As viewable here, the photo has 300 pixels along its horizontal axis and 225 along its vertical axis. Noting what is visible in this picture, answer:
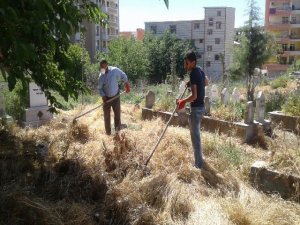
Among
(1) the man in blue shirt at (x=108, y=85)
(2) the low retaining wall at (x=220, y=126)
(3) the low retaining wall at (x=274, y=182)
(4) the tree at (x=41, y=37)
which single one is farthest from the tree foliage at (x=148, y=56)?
(4) the tree at (x=41, y=37)

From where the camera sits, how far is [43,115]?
1043 cm

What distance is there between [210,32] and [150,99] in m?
49.2

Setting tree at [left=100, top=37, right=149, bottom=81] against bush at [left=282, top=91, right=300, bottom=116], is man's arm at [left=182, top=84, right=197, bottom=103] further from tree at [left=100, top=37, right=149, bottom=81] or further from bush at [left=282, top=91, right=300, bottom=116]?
tree at [left=100, top=37, right=149, bottom=81]

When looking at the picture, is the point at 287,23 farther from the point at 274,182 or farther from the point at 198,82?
the point at 274,182

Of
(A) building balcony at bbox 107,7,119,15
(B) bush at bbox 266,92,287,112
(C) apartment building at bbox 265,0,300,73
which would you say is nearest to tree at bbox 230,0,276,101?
(B) bush at bbox 266,92,287,112

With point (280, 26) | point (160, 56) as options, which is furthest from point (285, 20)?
point (160, 56)

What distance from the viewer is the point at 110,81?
8.74 m

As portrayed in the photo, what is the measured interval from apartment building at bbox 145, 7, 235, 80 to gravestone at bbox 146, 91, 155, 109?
45.2 m

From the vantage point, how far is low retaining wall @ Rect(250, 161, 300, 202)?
5293 mm

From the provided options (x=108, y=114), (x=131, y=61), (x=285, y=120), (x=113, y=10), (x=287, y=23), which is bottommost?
(x=285, y=120)

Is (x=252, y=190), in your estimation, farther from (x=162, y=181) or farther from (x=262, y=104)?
(x=262, y=104)

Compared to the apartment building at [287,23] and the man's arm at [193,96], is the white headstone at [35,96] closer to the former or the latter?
the man's arm at [193,96]

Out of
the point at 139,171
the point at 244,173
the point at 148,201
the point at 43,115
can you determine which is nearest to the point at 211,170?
the point at 244,173

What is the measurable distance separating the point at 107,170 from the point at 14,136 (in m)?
2.05
